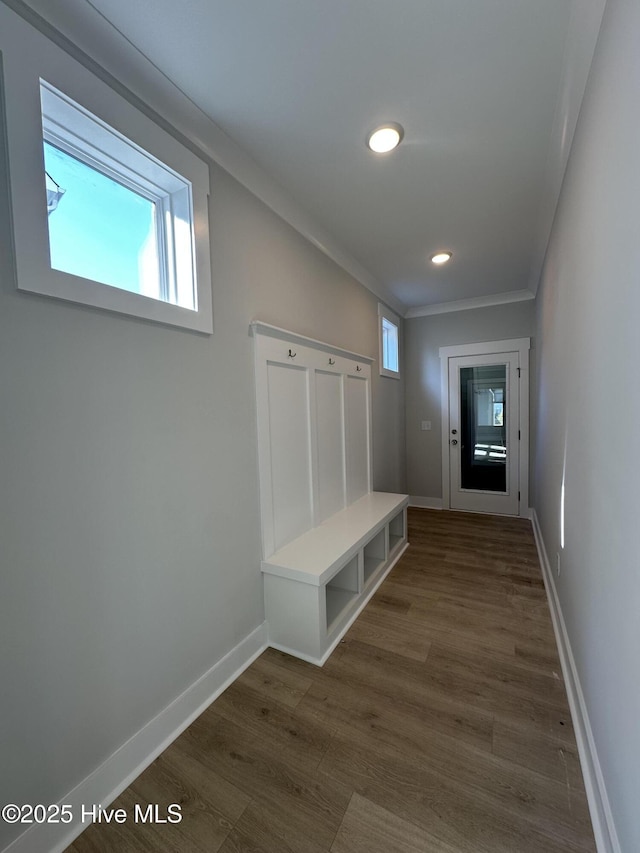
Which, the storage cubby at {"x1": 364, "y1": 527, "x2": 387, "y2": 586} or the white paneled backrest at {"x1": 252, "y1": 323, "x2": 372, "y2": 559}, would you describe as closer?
the white paneled backrest at {"x1": 252, "y1": 323, "x2": 372, "y2": 559}

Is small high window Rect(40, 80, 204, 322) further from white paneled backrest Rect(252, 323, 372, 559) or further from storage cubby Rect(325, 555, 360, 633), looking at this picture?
storage cubby Rect(325, 555, 360, 633)

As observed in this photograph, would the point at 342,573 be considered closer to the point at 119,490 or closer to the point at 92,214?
the point at 119,490

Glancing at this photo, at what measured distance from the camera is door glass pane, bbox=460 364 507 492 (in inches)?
167

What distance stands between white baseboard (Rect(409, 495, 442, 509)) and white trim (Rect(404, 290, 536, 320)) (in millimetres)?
2484

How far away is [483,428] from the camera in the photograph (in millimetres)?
4355

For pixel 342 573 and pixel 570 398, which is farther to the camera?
pixel 342 573

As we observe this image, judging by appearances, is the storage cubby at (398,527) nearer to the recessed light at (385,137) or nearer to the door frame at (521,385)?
the door frame at (521,385)

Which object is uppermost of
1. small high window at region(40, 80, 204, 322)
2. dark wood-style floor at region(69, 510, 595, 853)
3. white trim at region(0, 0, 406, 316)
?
white trim at region(0, 0, 406, 316)

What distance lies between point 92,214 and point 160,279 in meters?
0.32

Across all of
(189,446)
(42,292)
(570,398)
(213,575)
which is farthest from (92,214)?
Answer: (570,398)

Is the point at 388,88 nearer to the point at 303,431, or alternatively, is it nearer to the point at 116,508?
the point at 303,431

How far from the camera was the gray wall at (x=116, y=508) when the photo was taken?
1.01 metres

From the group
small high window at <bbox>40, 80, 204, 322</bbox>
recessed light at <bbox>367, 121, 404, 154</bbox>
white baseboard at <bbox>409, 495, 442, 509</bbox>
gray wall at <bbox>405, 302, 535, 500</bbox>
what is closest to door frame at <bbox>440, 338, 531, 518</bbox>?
gray wall at <bbox>405, 302, 535, 500</bbox>

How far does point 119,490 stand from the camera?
1274 millimetres
